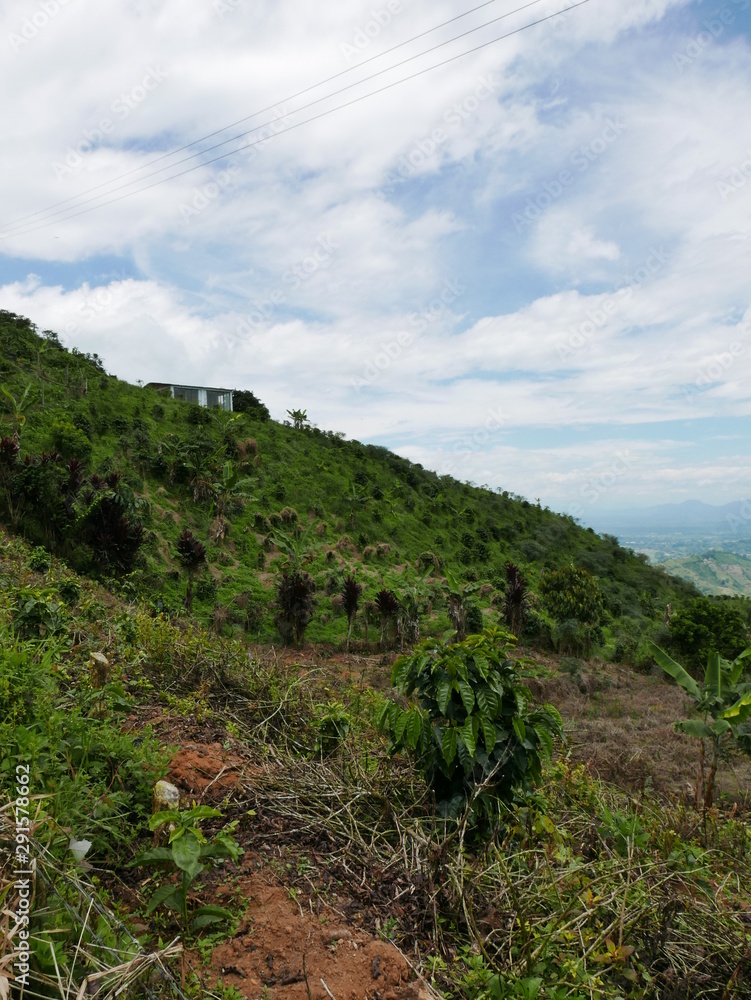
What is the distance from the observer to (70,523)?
37.8ft

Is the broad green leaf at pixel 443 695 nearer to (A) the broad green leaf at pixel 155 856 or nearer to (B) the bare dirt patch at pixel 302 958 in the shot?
(B) the bare dirt patch at pixel 302 958

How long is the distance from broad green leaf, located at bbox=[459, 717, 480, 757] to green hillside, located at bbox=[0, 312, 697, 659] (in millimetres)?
9366

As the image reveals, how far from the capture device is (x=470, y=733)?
9.16ft

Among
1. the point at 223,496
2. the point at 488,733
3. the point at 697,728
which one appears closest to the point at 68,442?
the point at 223,496

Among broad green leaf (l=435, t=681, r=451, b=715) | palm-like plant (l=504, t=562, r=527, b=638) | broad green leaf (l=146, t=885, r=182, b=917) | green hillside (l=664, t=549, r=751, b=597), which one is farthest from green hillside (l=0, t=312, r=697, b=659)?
green hillside (l=664, t=549, r=751, b=597)

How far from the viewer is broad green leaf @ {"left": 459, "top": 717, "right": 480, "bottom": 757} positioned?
273 centimetres

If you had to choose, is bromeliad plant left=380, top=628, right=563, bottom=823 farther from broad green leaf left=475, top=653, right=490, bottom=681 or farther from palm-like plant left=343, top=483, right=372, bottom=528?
palm-like plant left=343, top=483, right=372, bottom=528

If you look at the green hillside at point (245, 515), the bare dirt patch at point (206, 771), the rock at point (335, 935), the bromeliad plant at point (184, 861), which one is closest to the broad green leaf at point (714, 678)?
the bare dirt patch at point (206, 771)

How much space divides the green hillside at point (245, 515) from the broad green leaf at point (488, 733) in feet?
30.9

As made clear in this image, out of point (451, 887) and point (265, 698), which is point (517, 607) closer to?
point (265, 698)

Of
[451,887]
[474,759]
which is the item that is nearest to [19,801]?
[451,887]

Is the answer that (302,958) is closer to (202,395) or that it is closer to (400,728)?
(400,728)

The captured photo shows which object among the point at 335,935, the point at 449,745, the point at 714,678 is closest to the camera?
the point at 335,935

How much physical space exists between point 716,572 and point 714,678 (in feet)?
350
